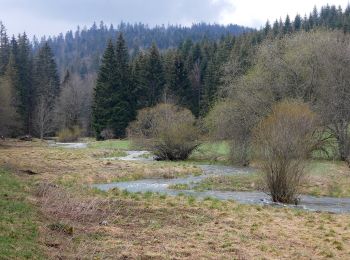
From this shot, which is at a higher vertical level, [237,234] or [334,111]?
[334,111]

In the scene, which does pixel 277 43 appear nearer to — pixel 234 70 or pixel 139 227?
pixel 234 70

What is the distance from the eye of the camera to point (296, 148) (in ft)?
68.9

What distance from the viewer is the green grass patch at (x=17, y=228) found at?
9148 millimetres

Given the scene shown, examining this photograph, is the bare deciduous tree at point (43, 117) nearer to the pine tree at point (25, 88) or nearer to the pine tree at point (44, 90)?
the pine tree at point (44, 90)

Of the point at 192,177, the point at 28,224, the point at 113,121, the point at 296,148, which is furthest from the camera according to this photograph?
the point at 113,121

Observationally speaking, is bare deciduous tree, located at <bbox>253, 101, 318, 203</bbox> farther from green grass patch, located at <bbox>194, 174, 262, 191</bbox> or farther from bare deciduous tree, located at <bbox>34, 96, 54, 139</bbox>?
bare deciduous tree, located at <bbox>34, 96, 54, 139</bbox>

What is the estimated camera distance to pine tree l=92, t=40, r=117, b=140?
72312mm

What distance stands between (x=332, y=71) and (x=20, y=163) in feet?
86.3

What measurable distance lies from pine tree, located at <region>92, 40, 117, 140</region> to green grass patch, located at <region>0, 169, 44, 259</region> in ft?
186

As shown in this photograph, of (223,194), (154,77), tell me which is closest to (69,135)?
(154,77)

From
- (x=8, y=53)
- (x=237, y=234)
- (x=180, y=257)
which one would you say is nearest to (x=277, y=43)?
(x=237, y=234)

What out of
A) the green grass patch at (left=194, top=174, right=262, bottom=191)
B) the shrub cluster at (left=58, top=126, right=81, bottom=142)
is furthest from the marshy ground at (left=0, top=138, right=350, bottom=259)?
the shrub cluster at (left=58, top=126, right=81, bottom=142)

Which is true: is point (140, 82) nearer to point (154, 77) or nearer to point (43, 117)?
point (154, 77)

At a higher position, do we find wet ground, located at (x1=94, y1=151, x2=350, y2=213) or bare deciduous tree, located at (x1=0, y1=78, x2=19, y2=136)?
bare deciduous tree, located at (x1=0, y1=78, x2=19, y2=136)
